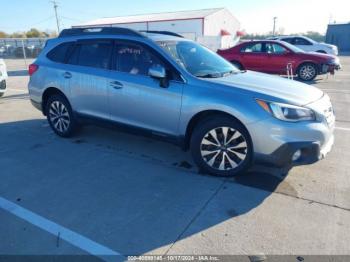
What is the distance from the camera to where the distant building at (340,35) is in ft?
155

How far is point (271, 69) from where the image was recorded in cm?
1238

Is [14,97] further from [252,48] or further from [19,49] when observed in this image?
[19,49]

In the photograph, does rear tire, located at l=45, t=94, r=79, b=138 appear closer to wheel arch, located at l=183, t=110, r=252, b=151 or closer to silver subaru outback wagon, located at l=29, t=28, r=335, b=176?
silver subaru outback wagon, located at l=29, t=28, r=335, b=176

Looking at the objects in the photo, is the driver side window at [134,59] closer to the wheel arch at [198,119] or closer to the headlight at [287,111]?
the wheel arch at [198,119]

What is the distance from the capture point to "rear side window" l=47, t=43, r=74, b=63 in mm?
5262

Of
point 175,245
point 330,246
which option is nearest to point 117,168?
point 175,245

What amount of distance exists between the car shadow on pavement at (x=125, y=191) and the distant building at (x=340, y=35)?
51707 millimetres

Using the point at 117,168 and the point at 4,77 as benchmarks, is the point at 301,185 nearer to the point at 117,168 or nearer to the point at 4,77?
the point at 117,168

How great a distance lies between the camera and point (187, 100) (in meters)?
3.86

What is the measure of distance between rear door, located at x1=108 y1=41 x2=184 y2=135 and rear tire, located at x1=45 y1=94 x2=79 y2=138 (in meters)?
1.04

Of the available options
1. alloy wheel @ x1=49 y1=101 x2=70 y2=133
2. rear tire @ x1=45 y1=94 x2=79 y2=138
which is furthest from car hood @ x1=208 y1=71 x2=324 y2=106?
alloy wheel @ x1=49 y1=101 x2=70 y2=133

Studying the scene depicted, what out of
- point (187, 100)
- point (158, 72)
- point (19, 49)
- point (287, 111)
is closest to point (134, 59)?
point (158, 72)

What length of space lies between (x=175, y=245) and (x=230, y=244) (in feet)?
1.59

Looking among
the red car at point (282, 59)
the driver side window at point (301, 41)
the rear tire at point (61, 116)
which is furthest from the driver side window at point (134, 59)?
the driver side window at point (301, 41)
